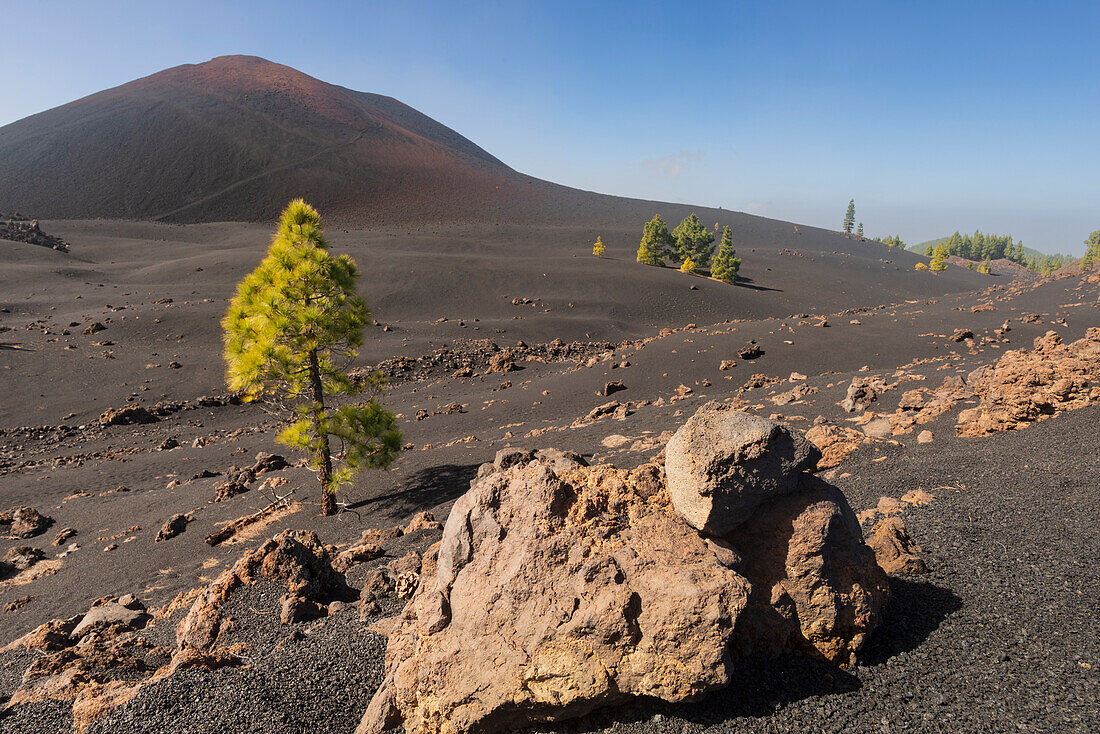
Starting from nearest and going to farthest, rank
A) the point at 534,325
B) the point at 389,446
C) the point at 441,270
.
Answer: the point at 389,446
the point at 534,325
the point at 441,270

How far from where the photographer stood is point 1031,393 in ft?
32.2

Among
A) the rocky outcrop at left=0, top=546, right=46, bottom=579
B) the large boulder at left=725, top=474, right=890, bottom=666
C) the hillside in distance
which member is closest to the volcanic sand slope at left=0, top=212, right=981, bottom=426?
the hillside in distance

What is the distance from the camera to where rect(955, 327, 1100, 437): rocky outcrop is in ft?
31.0

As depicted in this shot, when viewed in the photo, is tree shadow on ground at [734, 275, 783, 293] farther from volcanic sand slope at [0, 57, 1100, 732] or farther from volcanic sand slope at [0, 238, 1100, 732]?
volcanic sand slope at [0, 238, 1100, 732]

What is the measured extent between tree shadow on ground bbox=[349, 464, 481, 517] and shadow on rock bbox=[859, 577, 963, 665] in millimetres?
8550

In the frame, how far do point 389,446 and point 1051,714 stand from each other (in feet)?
37.5

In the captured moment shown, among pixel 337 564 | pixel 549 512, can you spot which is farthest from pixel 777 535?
pixel 337 564

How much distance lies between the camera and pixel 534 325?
35.1 metres

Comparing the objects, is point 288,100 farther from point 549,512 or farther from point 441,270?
point 549,512

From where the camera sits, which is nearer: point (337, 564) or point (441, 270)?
point (337, 564)

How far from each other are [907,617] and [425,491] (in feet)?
32.6

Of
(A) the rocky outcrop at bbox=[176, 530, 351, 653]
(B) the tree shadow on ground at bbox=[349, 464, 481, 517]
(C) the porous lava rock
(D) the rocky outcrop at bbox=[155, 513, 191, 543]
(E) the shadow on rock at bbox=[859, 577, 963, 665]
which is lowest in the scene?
(D) the rocky outcrop at bbox=[155, 513, 191, 543]

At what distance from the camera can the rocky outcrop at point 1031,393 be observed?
946 centimetres

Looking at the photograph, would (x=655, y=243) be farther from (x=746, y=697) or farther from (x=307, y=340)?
(x=746, y=697)
